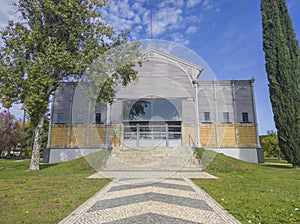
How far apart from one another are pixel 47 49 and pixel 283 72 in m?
11.6

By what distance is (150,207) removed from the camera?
11.4 feet

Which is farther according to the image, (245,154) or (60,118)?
(60,118)

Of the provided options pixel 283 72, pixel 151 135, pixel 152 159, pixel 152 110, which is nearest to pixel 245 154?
pixel 283 72

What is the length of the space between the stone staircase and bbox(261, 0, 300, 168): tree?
5250 mm

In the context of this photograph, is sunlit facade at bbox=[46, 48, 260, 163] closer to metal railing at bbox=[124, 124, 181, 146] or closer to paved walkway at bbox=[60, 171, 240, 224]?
metal railing at bbox=[124, 124, 181, 146]

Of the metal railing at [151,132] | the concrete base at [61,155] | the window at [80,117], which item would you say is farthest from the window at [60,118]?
the window at [80,117]

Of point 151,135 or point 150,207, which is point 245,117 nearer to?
point 151,135

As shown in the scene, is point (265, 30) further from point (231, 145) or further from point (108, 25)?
point (108, 25)

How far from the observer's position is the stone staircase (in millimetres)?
8284

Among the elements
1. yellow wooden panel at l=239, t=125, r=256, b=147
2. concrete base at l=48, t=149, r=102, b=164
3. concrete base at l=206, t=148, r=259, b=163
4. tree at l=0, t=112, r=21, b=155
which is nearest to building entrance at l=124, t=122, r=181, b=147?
concrete base at l=206, t=148, r=259, b=163

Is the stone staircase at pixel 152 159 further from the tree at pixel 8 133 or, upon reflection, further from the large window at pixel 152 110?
the tree at pixel 8 133

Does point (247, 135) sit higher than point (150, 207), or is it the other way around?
point (247, 135)

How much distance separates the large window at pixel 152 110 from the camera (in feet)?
37.7

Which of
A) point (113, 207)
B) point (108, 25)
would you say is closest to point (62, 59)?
point (108, 25)
